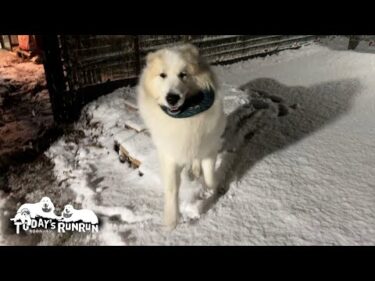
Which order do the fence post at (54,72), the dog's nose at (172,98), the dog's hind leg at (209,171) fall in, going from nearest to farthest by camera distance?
the dog's nose at (172,98) → the dog's hind leg at (209,171) → the fence post at (54,72)

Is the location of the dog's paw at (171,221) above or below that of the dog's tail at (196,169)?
below

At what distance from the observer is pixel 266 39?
20.5 feet

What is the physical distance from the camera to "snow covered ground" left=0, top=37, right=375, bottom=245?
228 cm

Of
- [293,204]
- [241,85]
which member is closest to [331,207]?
[293,204]

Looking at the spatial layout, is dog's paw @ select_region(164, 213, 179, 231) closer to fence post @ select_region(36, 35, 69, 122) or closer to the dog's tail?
the dog's tail

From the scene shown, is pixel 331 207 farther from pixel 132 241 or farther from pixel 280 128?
pixel 132 241

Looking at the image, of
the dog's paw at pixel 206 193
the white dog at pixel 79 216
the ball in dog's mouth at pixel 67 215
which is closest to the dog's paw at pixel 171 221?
the dog's paw at pixel 206 193

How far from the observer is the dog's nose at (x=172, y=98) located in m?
1.96

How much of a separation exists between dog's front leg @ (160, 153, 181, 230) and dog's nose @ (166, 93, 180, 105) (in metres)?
0.50

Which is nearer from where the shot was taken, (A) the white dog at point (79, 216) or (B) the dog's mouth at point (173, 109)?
(B) the dog's mouth at point (173, 109)

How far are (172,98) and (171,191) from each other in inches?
29.3

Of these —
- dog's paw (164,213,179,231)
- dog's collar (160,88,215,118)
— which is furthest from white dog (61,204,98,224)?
dog's collar (160,88,215,118)

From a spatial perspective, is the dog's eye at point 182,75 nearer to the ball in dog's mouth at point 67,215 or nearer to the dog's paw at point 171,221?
the dog's paw at point 171,221

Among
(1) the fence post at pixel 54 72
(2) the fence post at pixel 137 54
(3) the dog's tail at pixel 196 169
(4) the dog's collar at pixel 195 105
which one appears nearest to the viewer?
(4) the dog's collar at pixel 195 105
